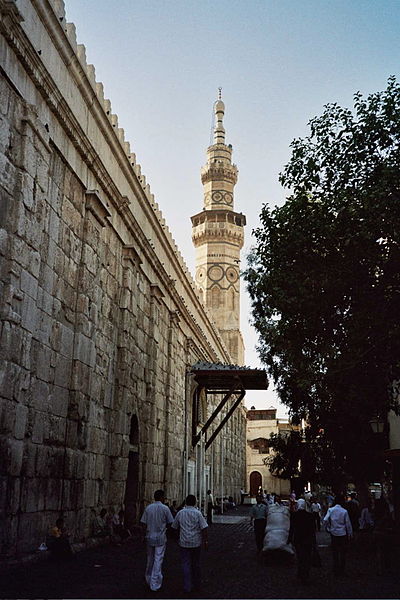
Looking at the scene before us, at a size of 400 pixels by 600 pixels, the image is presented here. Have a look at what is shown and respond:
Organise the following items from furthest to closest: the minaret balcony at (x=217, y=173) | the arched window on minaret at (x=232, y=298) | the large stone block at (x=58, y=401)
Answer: the minaret balcony at (x=217, y=173) < the arched window on minaret at (x=232, y=298) < the large stone block at (x=58, y=401)

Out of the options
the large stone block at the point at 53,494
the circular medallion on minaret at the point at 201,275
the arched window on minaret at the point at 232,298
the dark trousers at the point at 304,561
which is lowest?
the dark trousers at the point at 304,561

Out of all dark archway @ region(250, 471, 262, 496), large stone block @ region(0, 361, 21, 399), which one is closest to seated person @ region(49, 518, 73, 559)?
large stone block @ region(0, 361, 21, 399)

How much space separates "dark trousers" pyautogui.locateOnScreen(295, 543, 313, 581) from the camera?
8318mm

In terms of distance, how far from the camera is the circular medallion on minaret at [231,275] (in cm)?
4731

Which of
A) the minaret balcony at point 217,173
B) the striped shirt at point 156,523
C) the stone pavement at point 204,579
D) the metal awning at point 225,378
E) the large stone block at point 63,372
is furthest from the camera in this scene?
the minaret balcony at point 217,173

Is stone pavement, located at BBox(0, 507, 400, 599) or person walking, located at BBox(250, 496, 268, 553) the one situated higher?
person walking, located at BBox(250, 496, 268, 553)

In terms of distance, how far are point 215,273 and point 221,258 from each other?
1346 millimetres

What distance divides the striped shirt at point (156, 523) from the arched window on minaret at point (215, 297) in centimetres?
3956

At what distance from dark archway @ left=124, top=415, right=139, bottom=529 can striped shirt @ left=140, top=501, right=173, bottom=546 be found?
7672 mm

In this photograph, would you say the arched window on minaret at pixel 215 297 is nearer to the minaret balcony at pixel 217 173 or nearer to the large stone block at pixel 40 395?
the minaret balcony at pixel 217 173

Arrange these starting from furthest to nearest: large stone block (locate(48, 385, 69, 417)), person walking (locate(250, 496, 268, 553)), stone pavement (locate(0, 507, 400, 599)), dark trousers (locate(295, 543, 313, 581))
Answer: person walking (locate(250, 496, 268, 553)) < large stone block (locate(48, 385, 69, 417)) < dark trousers (locate(295, 543, 313, 581)) < stone pavement (locate(0, 507, 400, 599))

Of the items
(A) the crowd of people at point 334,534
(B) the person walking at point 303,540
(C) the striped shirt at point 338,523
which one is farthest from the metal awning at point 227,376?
(B) the person walking at point 303,540

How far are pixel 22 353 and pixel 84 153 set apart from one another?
4805 mm

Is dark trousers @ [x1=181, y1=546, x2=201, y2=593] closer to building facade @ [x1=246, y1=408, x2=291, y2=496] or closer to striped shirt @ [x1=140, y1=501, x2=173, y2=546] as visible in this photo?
striped shirt @ [x1=140, y1=501, x2=173, y2=546]
